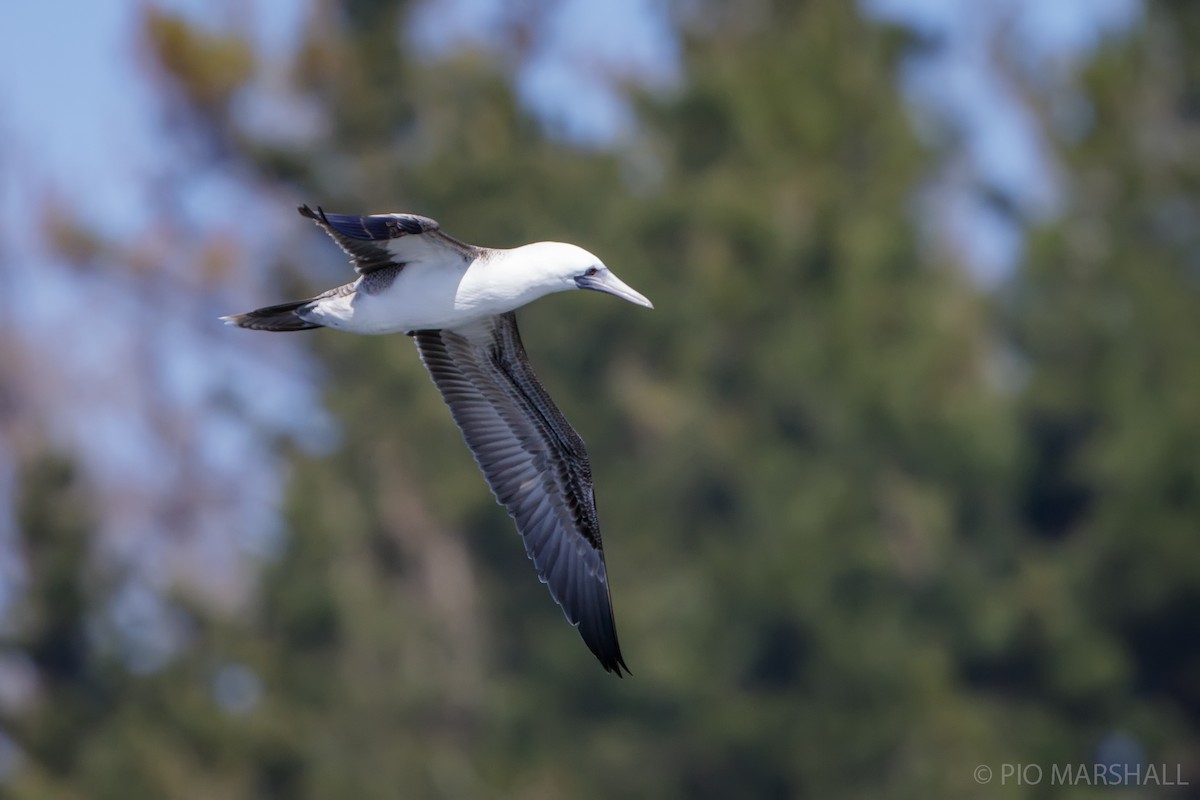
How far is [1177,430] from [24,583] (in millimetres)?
13482

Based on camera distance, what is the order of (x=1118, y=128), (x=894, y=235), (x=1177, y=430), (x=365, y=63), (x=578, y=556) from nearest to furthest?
(x=578, y=556) < (x=1177, y=430) < (x=894, y=235) < (x=1118, y=128) < (x=365, y=63)

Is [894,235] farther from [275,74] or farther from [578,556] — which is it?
[578,556]

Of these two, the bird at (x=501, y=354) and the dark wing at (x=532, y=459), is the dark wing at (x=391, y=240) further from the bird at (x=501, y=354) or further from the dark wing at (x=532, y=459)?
the dark wing at (x=532, y=459)

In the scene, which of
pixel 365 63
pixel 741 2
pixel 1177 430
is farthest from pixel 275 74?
pixel 1177 430

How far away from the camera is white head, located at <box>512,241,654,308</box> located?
33.2ft

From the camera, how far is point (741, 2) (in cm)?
2936

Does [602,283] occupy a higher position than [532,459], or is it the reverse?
[602,283]

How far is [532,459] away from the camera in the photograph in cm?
1202

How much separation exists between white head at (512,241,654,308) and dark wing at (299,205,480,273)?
1.08ft

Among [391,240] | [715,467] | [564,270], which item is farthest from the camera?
[715,467]

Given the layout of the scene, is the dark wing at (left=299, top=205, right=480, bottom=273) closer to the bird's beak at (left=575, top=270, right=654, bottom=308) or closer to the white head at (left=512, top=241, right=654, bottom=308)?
the white head at (left=512, top=241, right=654, bottom=308)

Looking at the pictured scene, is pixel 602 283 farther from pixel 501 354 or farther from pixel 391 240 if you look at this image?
pixel 501 354

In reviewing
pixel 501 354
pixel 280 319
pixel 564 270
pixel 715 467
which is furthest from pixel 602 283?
pixel 715 467

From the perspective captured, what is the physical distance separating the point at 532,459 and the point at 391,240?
7.83 ft
